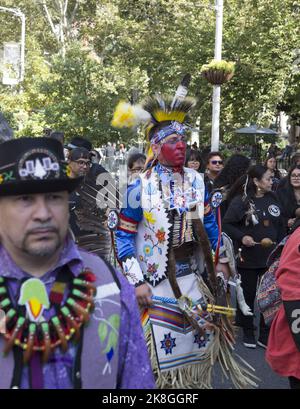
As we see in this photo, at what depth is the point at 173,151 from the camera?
187 inches

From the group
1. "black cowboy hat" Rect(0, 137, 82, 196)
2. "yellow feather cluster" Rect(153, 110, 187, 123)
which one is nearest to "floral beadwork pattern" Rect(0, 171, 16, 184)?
"black cowboy hat" Rect(0, 137, 82, 196)

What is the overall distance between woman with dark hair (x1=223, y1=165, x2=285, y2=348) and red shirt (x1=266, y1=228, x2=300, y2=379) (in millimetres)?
3214

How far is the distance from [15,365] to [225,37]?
709 inches

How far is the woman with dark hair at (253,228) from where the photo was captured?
6.61 meters

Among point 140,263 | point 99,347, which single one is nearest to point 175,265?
point 140,263

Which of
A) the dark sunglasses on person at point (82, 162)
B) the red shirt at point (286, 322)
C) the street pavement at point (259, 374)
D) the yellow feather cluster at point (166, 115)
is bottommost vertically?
the street pavement at point (259, 374)

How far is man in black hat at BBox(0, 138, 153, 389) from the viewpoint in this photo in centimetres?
200

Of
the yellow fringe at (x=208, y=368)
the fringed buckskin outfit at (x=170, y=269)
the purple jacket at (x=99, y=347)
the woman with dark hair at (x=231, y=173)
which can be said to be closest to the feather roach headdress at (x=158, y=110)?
the fringed buckskin outfit at (x=170, y=269)

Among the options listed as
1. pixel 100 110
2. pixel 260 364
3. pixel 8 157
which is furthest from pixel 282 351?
pixel 100 110

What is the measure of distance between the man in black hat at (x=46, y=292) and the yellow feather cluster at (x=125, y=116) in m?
3.02

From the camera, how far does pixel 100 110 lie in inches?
617

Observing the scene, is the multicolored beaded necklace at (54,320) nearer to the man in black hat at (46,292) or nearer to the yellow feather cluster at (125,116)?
the man in black hat at (46,292)

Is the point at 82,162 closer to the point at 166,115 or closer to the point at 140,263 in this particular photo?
the point at 166,115

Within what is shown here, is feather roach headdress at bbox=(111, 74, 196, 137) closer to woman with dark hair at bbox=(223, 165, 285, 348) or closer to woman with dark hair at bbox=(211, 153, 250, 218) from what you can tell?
woman with dark hair at bbox=(223, 165, 285, 348)
